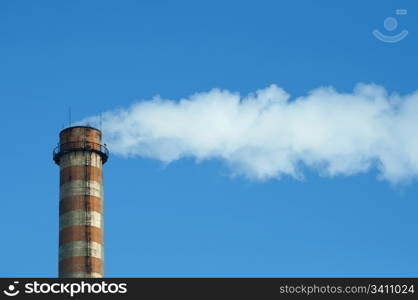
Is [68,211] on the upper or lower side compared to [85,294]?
upper

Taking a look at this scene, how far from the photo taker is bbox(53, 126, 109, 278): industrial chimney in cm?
7425

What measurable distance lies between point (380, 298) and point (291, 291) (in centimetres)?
394

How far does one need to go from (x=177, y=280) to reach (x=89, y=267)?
28451 mm

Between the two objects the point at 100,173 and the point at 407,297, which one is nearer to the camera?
the point at 407,297

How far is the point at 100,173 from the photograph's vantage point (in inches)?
3088

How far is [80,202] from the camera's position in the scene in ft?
248

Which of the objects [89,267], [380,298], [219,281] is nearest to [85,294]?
[219,281]

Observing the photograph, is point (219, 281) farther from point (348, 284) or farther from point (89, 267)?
point (89, 267)

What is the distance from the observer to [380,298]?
4456 cm

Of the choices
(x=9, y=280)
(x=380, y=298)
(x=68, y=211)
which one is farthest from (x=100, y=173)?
(x=380, y=298)

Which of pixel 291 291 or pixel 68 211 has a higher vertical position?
pixel 68 211

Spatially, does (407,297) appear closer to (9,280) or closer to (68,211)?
(9,280)

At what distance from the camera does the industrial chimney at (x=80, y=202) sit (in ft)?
244

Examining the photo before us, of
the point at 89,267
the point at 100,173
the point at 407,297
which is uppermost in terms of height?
the point at 100,173
